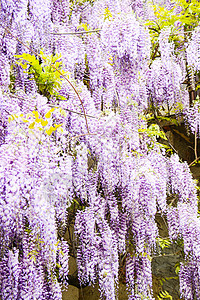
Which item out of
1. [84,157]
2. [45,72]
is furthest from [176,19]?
[84,157]

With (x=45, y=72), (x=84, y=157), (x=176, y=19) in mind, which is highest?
(x=176, y=19)

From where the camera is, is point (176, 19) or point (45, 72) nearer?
point (45, 72)

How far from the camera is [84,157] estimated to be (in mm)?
2166

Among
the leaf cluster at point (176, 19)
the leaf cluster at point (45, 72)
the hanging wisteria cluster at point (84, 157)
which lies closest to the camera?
the hanging wisteria cluster at point (84, 157)

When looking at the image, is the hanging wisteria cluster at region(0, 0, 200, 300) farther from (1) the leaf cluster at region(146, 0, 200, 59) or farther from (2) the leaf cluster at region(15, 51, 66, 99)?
(1) the leaf cluster at region(146, 0, 200, 59)

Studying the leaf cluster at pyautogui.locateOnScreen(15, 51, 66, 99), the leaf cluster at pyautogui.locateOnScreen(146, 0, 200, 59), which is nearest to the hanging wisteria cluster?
the leaf cluster at pyautogui.locateOnScreen(15, 51, 66, 99)

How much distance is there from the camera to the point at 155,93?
3.43m

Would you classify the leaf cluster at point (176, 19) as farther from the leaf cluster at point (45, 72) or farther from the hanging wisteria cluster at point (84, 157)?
the leaf cluster at point (45, 72)

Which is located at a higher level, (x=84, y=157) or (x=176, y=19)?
(x=176, y=19)

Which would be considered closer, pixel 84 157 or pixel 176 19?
pixel 84 157

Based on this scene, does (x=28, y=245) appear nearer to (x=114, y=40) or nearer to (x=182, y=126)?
(x=114, y=40)

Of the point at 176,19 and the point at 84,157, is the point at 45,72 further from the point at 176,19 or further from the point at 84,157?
the point at 176,19

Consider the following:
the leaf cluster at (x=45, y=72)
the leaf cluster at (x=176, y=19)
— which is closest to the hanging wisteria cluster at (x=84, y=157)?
the leaf cluster at (x=45, y=72)

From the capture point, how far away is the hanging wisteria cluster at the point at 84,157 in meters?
1.86
